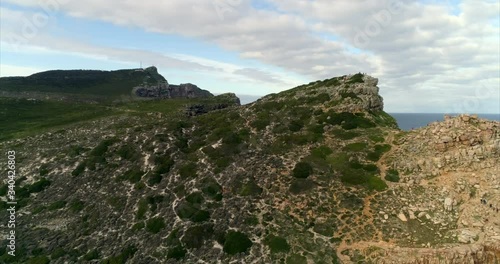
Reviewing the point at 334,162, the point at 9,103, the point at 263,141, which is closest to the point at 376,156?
the point at 334,162

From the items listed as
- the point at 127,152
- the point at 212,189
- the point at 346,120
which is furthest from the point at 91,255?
the point at 346,120

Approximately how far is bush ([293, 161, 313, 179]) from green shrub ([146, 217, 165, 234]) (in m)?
19.5

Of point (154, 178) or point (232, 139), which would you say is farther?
point (232, 139)

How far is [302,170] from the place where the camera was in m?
48.0

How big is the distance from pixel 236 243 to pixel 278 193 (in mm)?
10002

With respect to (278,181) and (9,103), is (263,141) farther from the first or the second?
(9,103)

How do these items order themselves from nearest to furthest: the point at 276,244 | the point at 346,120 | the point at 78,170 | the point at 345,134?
1. the point at 276,244
2. the point at 345,134
3. the point at 346,120
4. the point at 78,170

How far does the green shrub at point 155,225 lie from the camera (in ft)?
142

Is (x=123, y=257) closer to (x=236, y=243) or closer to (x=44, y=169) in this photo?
(x=236, y=243)

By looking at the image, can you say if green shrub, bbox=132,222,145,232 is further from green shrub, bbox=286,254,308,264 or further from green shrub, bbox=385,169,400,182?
green shrub, bbox=385,169,400,182

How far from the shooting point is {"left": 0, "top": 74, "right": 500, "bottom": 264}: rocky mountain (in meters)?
36.0

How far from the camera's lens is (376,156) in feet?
158

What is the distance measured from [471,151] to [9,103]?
149076 mm

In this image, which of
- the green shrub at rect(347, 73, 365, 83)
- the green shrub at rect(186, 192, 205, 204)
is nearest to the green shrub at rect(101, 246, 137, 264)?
the green shrub at rect(186, 192, 205, 204)
